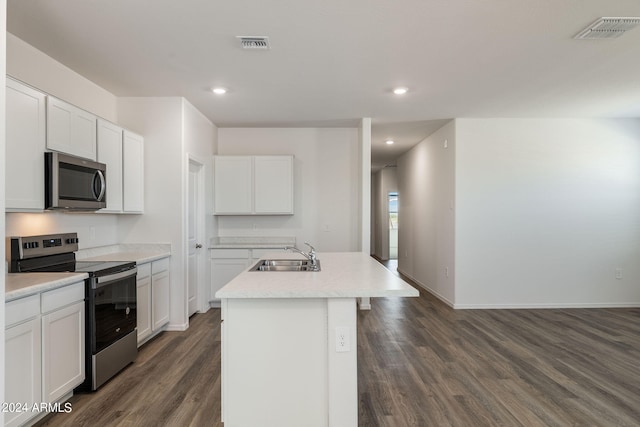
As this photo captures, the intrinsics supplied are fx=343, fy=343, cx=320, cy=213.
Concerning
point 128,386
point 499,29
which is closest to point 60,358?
point 128,386

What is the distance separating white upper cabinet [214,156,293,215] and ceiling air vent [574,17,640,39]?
11.2 ft

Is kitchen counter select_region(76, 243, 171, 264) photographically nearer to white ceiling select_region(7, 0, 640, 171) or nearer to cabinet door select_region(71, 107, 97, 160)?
cabinet door select_region(71, 107, 97, 160)

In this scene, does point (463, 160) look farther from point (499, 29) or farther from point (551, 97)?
point (499, 29)

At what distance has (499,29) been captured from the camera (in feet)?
7.83

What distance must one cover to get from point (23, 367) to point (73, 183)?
1300mm

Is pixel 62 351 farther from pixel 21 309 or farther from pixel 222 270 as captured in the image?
pixel 222 270

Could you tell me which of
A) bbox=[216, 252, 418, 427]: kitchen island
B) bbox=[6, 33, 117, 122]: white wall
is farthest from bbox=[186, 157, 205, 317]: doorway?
bbox=[216, 252, 418, 427]: kitchen island

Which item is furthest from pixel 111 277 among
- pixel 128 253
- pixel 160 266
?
pixel 128 253

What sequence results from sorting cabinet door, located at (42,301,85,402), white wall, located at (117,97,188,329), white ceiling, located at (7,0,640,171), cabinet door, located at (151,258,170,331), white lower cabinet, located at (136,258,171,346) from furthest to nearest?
white wall, located at (117,97,188,329) < cabinet door, located at (151,258,170,331) < white lower cabinet, located at (136,258,171,346) < white ceiling, located at (7,0,640,171) < cabinet door, located at (42,301,85,402)

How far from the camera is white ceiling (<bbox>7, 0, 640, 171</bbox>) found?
217cm

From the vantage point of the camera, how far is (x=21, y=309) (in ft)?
6.18

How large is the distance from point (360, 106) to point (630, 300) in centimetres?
452

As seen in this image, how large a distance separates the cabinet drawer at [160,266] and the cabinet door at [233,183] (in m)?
1.34

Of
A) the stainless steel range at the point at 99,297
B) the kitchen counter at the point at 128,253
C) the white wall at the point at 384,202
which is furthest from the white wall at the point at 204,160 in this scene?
the white wall at the point at 384,202
